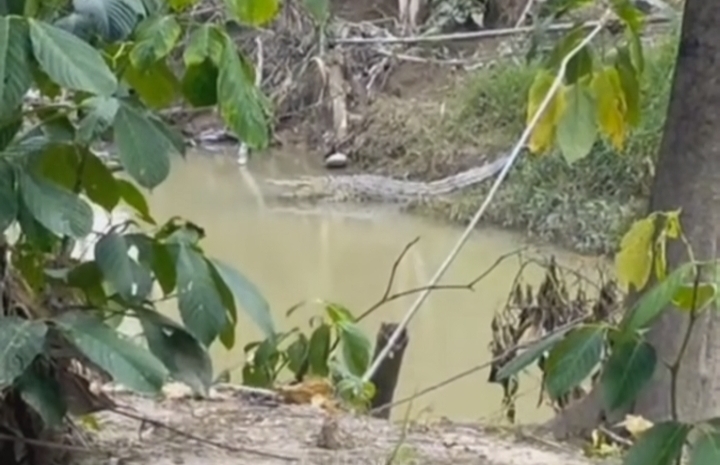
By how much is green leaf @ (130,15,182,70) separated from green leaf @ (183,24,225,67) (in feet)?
0.07

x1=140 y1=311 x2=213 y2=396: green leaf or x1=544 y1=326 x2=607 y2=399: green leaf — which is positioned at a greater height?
x1=544 y1=326 x2=607 y2=399: green leaf

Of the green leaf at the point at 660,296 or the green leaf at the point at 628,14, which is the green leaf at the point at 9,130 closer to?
the green leaf at the point at 660,296

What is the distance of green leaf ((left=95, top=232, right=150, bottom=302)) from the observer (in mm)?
1482

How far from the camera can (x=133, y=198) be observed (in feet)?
5.39

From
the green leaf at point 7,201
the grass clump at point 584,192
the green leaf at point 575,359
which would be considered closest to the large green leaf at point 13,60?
the green leaf at point 7,201

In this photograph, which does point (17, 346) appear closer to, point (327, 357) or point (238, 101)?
point (238, 101)

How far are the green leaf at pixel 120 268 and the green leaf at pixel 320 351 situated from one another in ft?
2.67

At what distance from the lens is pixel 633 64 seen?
200 cm

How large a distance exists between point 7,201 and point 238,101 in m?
0.27

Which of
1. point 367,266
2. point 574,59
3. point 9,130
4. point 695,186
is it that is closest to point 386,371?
point 695,186

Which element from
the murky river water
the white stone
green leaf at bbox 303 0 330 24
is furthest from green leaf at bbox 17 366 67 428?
the white stone

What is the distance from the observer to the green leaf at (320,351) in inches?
90.4

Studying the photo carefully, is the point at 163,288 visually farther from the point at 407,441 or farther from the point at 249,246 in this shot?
the point at 249,246

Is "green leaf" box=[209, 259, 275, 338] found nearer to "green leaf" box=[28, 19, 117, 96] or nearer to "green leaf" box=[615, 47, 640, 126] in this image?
"green leaf" box=[28, 19, 117, 96]
